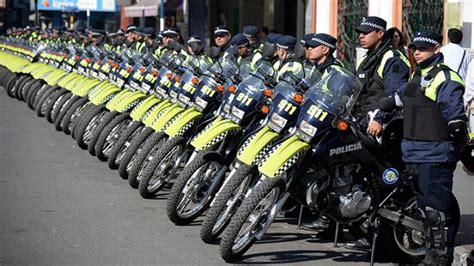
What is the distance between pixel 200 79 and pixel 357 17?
1060 cm

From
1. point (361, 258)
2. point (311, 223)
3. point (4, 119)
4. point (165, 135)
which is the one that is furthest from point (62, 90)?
point (361, 258)

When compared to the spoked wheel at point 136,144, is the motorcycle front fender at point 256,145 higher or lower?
higher

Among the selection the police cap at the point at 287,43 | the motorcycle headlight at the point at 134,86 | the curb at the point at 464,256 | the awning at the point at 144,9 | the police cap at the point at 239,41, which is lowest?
the awning at the point at 144,9

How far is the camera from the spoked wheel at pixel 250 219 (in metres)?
6.95

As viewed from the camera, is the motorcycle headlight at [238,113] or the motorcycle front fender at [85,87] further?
the motorcycle front fender at [85,87]

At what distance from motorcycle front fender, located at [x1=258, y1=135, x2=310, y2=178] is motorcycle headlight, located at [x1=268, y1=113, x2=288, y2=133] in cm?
32

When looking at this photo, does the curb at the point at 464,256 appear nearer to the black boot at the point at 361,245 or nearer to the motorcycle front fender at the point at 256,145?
the black boot at the point at 361,245

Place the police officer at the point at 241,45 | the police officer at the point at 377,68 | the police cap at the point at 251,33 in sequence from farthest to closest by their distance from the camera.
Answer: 1. the police cap at the point at 251,33
2. the police officer at the point at 241,45
3. the police officer at the point at 377,68

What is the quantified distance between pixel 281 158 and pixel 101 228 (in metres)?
2.05

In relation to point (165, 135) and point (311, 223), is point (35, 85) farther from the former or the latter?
point (311, 223)

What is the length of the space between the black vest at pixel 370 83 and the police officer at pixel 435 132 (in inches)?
40.5

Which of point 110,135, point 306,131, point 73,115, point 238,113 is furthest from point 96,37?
point 306,131

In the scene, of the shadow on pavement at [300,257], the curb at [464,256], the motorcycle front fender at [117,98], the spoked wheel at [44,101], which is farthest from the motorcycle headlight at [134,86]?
the curb at [464,256]

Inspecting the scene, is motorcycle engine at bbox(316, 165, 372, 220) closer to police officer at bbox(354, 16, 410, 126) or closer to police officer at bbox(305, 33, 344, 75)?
police officer at bbox(354, 16, 410, 126)
